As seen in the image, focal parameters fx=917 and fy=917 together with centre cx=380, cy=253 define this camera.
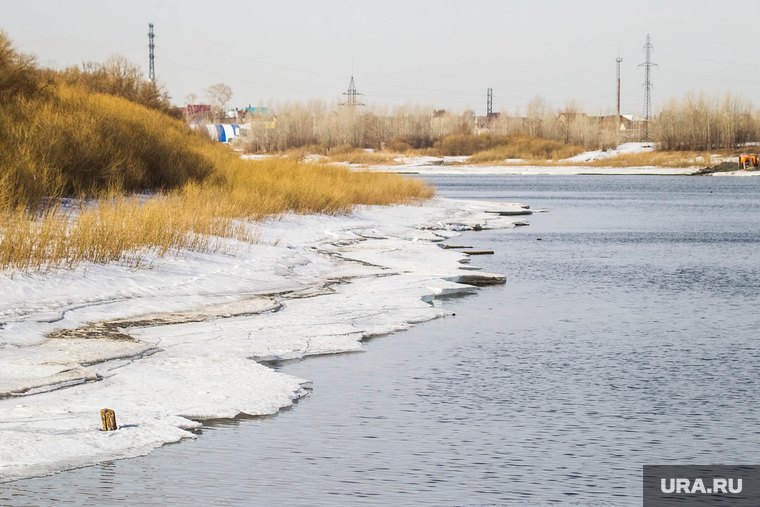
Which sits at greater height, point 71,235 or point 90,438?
point 71,235

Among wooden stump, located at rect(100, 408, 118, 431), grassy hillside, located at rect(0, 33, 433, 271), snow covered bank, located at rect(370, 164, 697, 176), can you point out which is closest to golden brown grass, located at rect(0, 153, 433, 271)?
grassy hillside, located at rect(0, 33, 433, 271)

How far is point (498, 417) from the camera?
6824mm

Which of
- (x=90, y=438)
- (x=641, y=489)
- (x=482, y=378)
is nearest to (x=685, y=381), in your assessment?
(x=482, y=378)

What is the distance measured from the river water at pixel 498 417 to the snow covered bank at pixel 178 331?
0.95 feet

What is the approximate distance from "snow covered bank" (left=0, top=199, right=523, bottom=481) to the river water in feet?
0.95

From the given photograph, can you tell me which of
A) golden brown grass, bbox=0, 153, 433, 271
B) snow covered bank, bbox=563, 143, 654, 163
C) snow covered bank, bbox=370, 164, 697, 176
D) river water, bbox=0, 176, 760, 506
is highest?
snow covered bank, bbox=563, 143, 654, 163

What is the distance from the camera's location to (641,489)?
5.39 metres

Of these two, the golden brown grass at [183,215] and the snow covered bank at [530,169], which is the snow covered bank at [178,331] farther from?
the snow covered bank at [530,169]

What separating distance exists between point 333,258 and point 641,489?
1145 cm

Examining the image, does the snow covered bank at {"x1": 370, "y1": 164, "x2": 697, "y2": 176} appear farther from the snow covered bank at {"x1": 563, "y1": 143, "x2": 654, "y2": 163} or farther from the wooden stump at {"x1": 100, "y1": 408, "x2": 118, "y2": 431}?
the wooden stump at {"x1": 100, "y1": 408, "x2": 118, "y2": 431}

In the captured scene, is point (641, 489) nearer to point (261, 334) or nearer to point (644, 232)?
point (261, 334)

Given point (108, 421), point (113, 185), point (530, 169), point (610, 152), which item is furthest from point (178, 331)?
point (610, 152)

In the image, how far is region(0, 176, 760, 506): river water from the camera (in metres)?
5.36

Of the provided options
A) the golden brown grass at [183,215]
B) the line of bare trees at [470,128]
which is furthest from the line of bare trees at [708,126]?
the golden brown grass at [183,215]
